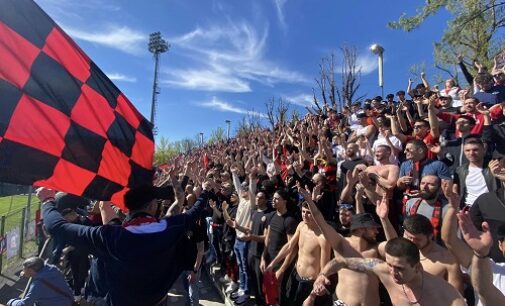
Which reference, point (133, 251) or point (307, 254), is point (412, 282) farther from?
point (307, 254)

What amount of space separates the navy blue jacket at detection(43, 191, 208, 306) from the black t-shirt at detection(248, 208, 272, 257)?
3.15 metres

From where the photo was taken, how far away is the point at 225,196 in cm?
869

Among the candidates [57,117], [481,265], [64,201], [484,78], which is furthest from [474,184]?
[64,201]

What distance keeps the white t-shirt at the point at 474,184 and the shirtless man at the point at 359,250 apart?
1590mm

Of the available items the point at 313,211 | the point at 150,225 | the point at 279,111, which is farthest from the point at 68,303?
the point at 279,111

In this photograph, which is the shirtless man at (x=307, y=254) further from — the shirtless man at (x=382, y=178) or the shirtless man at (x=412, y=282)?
the shirtless man at (x=412, y=282)

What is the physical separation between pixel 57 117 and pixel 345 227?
333cm

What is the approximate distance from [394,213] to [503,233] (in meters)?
2.04

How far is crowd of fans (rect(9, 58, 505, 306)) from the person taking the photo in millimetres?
2740

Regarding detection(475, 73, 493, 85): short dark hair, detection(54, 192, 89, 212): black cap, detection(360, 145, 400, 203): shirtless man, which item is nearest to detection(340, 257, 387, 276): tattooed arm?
detection(360, 145, 400, 203): shirtless man

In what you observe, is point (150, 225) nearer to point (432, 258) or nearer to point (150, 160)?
point (150, 160)

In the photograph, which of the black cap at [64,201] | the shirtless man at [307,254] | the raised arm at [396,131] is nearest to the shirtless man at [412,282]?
the shirtless man at [307,254]

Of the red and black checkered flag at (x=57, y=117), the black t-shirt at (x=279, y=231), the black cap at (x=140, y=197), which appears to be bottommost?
the black t-shirt at (x=279, y=231)

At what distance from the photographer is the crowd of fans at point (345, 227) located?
2740 millimetres
